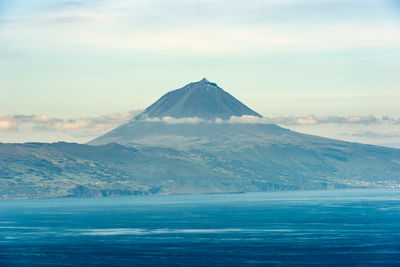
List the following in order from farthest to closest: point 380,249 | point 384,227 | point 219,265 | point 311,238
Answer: point 384,227, point 311,238, point 380,249, point 219,265

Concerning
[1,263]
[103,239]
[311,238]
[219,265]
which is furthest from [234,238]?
[1,263]

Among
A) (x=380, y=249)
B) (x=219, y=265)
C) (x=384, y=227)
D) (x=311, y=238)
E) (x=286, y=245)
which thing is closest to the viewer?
(x=219, y=265)

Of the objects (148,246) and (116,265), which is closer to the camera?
(116,265)

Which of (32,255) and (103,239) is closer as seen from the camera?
(32,255)

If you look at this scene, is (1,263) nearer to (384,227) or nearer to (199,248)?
(199,248)

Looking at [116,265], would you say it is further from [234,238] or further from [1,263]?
[234,238]

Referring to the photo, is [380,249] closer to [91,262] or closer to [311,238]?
[311,238]

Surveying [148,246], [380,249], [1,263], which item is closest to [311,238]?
[380,249]
